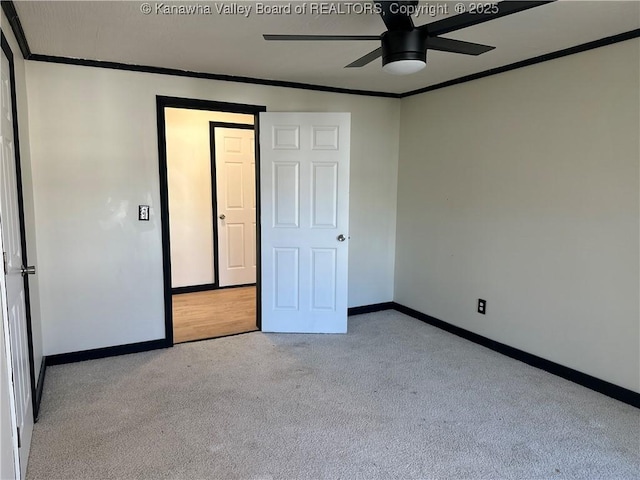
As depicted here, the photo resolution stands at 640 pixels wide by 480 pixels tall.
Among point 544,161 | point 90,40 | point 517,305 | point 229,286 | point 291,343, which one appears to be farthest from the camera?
point 229,286

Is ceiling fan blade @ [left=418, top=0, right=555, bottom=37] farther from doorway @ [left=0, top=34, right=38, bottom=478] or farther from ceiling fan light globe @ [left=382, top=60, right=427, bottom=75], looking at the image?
doorway @ [left=0, top=34, right=38, bottom=478]

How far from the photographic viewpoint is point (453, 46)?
2059 mm

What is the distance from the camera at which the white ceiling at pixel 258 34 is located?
90.1 inches

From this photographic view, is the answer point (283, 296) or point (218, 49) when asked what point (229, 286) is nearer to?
point (283, 296)

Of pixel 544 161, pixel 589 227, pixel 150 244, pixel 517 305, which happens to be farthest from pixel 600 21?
pixel 150 244

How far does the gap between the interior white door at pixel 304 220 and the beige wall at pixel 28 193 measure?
66.7 inches

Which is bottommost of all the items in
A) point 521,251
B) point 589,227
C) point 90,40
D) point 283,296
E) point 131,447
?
point 131,447

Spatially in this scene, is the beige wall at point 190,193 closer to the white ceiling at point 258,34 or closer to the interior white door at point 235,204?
the interior white door at point 235,204

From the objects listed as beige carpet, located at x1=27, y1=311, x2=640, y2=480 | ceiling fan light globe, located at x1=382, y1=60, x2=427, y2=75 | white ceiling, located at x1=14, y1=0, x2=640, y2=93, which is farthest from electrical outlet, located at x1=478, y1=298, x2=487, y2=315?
ceiling fan light globe, located at x1=382, y1=60, x2=427, y2=75

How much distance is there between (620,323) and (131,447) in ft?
9.63

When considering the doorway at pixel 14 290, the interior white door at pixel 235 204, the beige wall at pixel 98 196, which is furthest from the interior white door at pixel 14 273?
the interior white door at pixel 235 204

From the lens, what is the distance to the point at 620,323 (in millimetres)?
2756

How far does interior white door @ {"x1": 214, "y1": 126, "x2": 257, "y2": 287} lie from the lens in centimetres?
552

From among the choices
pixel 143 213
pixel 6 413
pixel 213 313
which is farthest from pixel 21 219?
pixel 213 313
